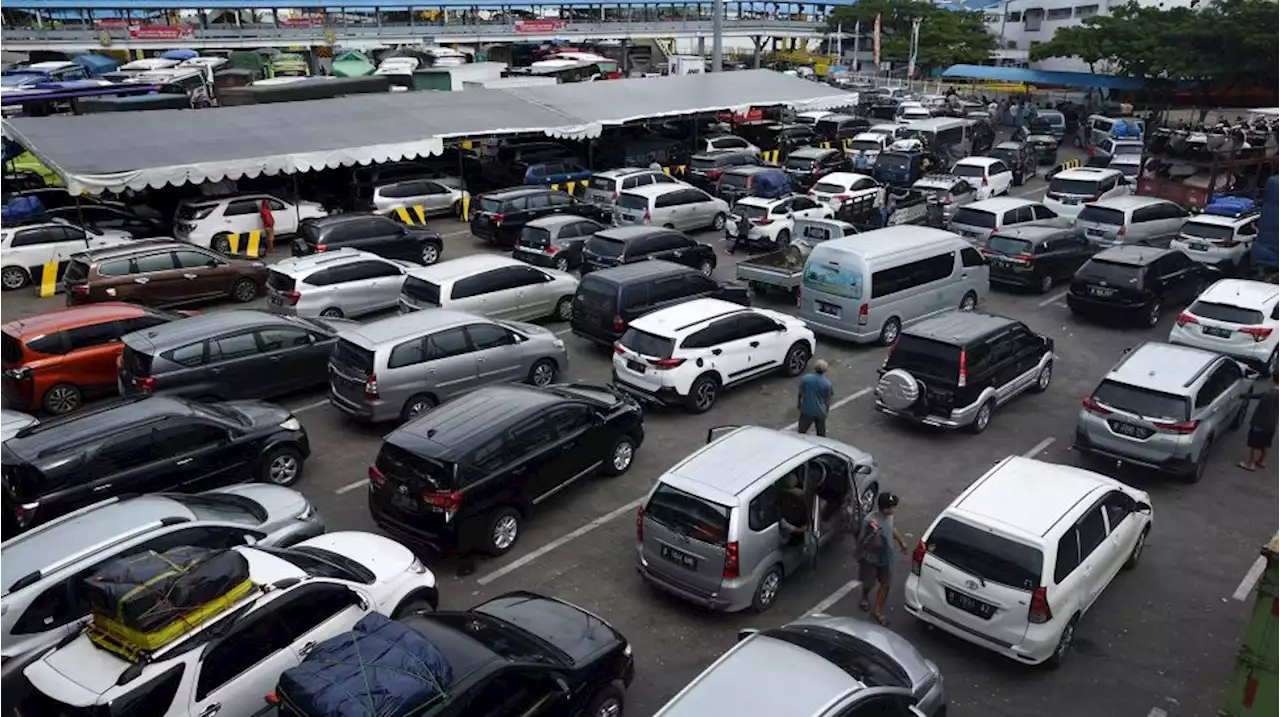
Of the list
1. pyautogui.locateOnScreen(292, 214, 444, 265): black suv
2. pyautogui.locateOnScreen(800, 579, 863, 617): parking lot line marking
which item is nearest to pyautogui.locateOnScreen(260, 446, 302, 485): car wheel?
pyautogui.locateOnScreen(800, 579, 863, 617): parking lot line marking

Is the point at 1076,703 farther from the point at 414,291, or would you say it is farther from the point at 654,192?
the point at 654,192

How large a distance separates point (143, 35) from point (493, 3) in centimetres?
2483

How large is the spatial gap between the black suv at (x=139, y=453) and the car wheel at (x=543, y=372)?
12.3 feet

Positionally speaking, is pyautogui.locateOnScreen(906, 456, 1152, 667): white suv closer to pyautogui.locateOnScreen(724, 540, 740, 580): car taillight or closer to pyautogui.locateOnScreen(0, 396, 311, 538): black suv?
pyautogui.locateOnScreen(724, 540, 740, 580): car taillight

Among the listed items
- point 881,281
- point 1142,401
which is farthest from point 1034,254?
point 1142,401

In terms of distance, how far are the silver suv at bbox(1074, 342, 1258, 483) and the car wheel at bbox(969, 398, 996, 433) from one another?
4.41ft

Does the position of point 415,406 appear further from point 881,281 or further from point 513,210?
point 513,210

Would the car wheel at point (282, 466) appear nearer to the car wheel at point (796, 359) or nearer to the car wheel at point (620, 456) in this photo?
the car wheel at point (620, 456)

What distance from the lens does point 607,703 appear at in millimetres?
7418

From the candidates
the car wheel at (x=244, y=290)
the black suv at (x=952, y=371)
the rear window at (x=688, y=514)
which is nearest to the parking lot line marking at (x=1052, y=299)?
the black suv at (x=952, y=371)

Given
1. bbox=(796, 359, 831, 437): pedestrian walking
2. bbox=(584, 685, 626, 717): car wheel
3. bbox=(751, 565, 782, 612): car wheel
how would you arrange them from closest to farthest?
bbox=(584, 685, 626, 717): car wheel → bbox=(751, 565, 782, 612): car wheel → bbox=(796, 359, 831, 437): pedestrian walking

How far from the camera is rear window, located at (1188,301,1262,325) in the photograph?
48.8ft

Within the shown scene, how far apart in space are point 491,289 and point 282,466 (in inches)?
224

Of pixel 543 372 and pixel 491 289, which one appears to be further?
pixel 491 289
